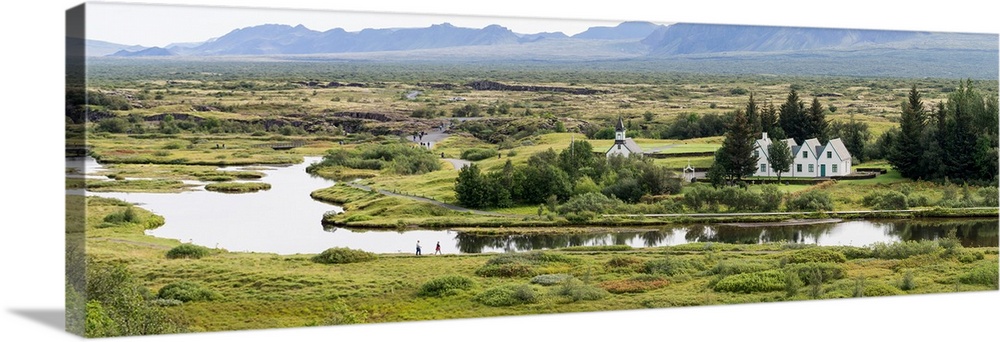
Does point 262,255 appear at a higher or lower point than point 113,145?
lower

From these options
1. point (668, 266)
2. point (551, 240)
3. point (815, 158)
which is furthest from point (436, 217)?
point (815, 158)

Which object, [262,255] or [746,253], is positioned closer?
[262,255]

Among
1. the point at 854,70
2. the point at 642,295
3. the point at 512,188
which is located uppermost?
the point at 854,70

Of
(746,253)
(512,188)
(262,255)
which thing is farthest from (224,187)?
(746,253)

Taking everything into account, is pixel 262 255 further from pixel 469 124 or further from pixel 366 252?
pixel 469 124

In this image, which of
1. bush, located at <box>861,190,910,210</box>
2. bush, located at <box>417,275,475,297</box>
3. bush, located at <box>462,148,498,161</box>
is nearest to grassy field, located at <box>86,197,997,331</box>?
bush, located at <box>417,275,475,297</box>

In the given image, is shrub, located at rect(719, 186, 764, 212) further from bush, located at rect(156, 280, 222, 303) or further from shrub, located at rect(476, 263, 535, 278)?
bush, located at rect(156, 280, 222, 303)

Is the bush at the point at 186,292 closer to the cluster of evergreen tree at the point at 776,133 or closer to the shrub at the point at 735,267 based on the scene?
the shrub at the point at 735,267
